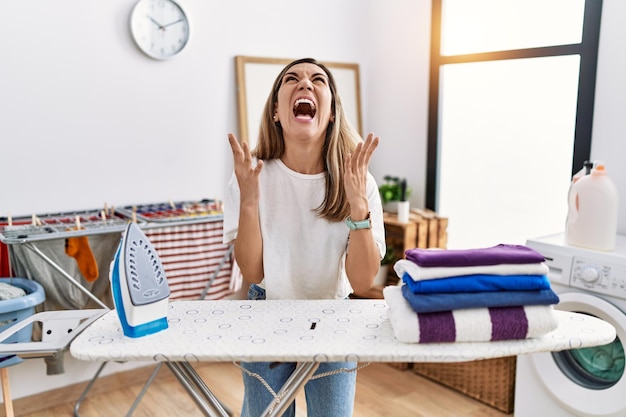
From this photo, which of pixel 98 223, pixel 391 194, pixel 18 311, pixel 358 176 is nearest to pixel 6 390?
pixel 18 311

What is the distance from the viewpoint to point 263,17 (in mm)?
3117

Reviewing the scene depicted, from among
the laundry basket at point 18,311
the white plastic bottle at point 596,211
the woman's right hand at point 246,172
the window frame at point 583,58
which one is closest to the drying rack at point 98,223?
the laundry basket at point 18,311

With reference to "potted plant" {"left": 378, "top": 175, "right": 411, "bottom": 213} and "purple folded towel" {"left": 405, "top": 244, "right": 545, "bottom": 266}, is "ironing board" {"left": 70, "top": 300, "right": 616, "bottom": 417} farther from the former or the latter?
"potted plant" {"left": 378, "top": 175, "right": 411, "bottom": 213}

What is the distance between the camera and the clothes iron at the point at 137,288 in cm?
113

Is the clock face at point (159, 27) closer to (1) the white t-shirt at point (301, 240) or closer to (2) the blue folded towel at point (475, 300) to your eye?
(1) the white t-shirt at point (301, 240)

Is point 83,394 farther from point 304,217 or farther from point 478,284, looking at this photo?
point 478,284

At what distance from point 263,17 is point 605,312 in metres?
2.22

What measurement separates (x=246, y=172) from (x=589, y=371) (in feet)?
5.27

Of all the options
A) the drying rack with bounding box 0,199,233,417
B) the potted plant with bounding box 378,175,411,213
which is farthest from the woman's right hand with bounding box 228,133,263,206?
the potted plant with bounding box 378,175,411,213

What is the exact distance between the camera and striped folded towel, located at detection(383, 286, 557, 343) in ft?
3.66

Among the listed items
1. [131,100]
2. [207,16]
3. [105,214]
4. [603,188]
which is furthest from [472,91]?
[105,214]

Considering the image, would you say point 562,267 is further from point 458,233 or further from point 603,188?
point 458,233

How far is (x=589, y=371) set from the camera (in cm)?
216

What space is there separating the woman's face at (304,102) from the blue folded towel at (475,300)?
563 millimetres
